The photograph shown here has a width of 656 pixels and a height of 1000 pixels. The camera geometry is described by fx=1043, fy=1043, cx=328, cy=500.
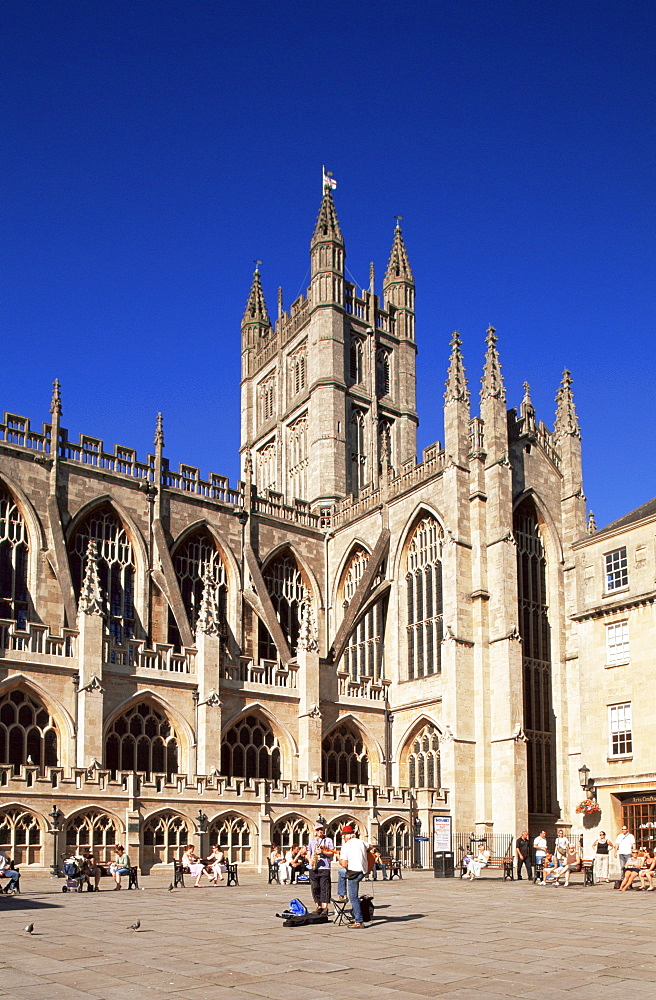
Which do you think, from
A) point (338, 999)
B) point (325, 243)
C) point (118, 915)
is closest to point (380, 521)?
point (325, 243)

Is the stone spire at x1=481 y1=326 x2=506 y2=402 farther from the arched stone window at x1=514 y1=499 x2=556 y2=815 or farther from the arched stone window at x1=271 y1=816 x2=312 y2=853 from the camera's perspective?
the arched stone window at x1=271 y1=816 x2=312 y2=853

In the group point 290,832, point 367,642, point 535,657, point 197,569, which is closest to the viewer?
point 290,832

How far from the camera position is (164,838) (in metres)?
30.1

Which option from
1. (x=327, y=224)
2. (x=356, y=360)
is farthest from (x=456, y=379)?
(x=327, y=224)

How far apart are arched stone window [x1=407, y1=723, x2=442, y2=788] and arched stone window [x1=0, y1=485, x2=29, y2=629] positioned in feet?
51.7

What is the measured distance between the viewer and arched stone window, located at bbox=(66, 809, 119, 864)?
93.7 feet

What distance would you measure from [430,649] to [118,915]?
25195mm

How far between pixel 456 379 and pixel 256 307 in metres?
28.3

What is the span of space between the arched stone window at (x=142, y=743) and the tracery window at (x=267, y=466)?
2621 centimetres

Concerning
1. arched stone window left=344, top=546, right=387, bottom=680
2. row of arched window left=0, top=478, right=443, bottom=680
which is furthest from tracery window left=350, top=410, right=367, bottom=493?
arched stone window left=344, top=546, right=387, bottom=680

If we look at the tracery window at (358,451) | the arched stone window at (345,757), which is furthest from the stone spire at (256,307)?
the arched stone window at (345,757)

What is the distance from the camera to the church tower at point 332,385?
55625mm

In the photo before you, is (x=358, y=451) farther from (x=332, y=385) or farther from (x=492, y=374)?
(x=492, y=374)

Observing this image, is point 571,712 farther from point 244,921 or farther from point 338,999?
point 338,999
